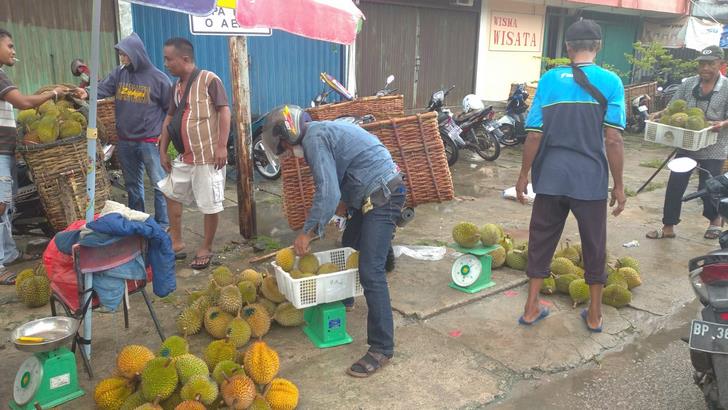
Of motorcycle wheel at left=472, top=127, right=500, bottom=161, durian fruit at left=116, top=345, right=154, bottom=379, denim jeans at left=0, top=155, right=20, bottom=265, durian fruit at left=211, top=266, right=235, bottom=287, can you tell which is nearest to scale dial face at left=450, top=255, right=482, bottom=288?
durian fruit at left=211, top=266, right=235, bottom=287

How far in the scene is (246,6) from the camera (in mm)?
3133

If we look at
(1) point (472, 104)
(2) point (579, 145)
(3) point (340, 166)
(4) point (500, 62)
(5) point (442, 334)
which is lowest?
(5) point (442, 334)

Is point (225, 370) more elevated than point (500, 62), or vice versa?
point (500, 62)

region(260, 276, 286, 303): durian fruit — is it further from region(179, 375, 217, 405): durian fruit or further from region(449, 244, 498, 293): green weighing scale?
region(449, 244, 498, 293): green weighing scale

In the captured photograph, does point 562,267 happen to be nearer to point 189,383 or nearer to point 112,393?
point 189,383

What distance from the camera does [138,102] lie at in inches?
195

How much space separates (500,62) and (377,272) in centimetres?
1120

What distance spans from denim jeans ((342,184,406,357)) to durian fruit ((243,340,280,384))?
675 mm

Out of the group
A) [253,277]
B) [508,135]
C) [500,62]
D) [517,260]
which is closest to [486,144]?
[508,135]

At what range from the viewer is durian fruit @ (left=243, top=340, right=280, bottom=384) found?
274 centimetres

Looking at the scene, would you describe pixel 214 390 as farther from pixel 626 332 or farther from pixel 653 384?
pixel 626 332

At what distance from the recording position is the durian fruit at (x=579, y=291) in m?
4.09

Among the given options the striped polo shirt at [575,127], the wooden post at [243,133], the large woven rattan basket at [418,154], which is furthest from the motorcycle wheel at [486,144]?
the striped polo shirt at [575,127]

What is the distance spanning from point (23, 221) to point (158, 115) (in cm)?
144
